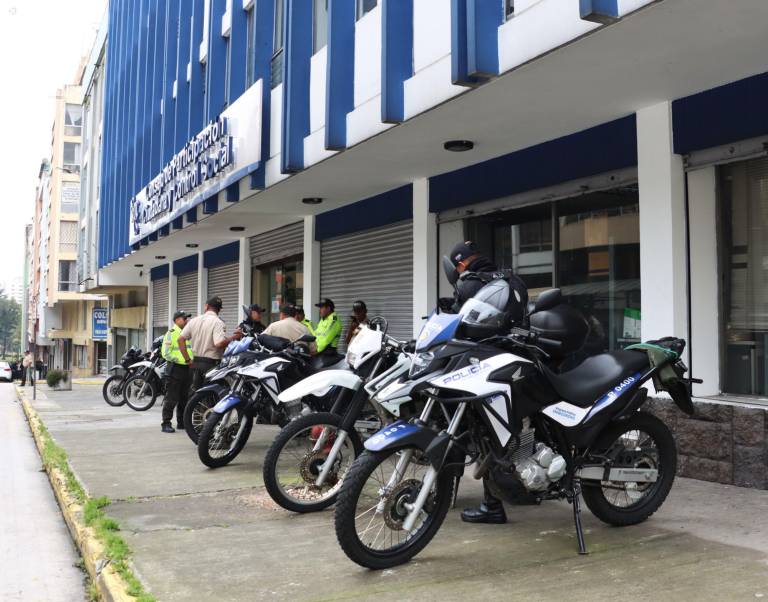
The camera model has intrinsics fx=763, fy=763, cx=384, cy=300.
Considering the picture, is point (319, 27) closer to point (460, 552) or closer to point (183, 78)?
point (183, 78)

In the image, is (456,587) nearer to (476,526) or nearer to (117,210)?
(476,526)

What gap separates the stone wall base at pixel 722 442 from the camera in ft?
19.2

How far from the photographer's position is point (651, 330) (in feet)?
22.2

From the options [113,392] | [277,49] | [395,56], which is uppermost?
[277,49]

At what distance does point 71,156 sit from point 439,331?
57.1 metres

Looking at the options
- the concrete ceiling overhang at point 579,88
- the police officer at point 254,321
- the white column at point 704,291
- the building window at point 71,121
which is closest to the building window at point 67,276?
the building window at point 71,121

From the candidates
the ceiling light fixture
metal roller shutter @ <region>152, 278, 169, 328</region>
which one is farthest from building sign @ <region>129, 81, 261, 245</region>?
metal roller shutter @ <region>152, 278, 169, 328</region>

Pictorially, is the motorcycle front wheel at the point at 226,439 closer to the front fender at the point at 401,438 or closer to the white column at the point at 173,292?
the front fender at the point at 401,438

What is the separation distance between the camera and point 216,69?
1361cm

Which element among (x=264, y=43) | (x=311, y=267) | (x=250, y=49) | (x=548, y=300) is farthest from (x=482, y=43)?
(x=311, y=267)

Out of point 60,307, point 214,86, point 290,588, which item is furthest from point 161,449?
point 60,307

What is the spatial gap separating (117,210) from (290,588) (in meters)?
20.9

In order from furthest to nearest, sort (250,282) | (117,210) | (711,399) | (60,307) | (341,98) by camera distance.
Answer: (60,307) < (117,210) < (250,282) < (341,98) < (711,399)

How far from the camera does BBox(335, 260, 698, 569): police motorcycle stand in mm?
4020
